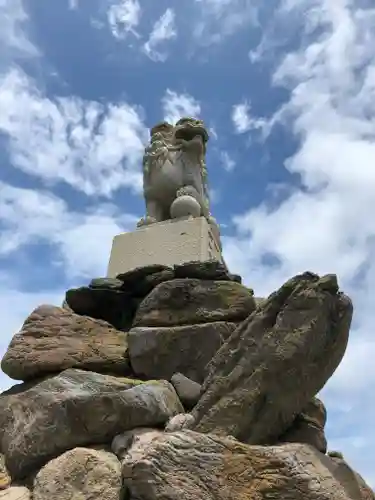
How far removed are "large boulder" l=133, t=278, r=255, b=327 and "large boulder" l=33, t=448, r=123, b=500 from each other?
4.23 ft

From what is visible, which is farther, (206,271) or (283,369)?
(206,271)

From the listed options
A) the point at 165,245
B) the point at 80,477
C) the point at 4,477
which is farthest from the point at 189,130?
the point at 80,477

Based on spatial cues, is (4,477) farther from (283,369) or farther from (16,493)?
(283,369)

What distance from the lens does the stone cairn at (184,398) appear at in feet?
11.4

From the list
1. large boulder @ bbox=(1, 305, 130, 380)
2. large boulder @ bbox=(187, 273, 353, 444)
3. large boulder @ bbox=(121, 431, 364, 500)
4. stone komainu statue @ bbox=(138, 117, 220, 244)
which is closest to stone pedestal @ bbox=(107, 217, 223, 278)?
stone komainu statue @ bbox=(138, 117, 220, 244)

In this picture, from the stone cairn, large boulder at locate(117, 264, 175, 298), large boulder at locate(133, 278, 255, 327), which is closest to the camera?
the stone cairn

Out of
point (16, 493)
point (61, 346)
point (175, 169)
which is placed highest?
point (175, 169)

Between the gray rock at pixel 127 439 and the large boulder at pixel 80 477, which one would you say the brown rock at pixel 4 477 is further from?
the gray rock at pixel 127 439

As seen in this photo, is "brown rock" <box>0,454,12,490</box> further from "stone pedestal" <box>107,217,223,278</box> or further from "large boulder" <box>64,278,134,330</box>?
"stone pedestal" <box>107,217,223,278</box>

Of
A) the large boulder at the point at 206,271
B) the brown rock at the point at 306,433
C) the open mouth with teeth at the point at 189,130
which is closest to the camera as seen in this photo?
the brown rock at the point at 306,433

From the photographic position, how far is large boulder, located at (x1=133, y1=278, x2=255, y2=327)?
15.9ft

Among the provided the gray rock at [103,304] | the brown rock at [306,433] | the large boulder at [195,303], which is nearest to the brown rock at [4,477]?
the large boulder at [195,303]

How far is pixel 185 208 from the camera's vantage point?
7.25 metres

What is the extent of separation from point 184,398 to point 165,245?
8.67 ft
